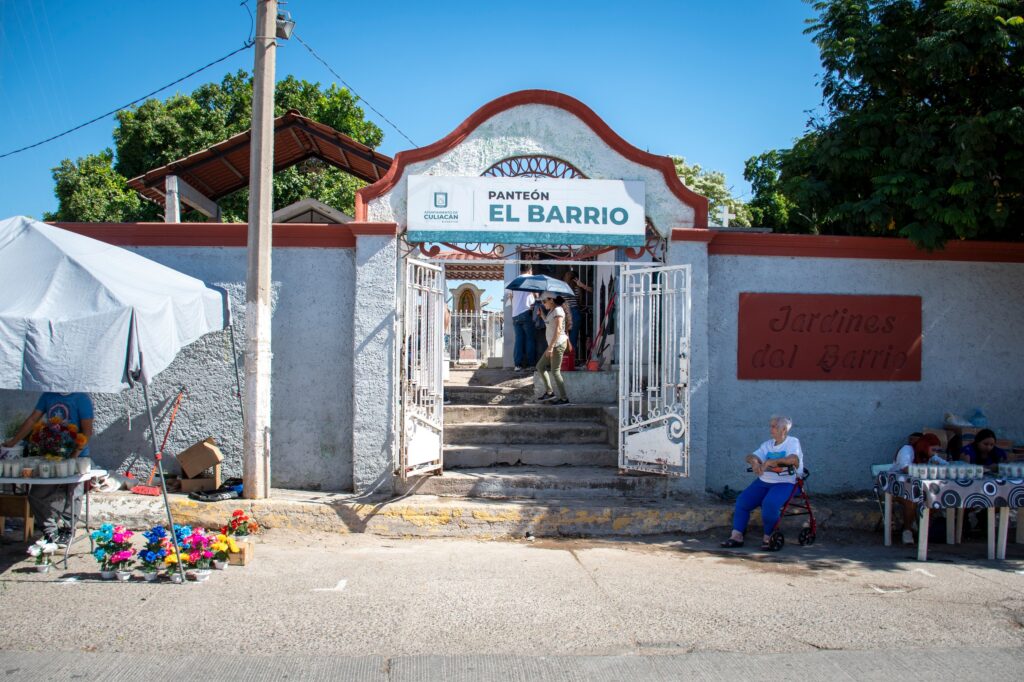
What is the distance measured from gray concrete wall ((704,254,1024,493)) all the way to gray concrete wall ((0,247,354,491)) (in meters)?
3.99

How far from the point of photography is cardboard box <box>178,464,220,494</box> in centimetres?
811

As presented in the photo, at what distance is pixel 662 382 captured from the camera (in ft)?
27.8

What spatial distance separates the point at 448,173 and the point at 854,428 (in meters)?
5.22

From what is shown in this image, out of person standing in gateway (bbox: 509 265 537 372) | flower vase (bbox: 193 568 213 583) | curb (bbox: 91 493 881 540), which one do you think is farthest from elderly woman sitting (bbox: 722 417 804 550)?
person standing in gateway (bbox: 509 265 537 372)

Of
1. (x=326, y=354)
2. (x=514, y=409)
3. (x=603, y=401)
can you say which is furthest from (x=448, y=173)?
(x=603, y=401)

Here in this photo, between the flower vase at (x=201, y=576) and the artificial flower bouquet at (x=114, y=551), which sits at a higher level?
the artificial flower bouquet at (x=114, y=551)

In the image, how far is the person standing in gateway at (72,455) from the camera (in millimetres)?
6656

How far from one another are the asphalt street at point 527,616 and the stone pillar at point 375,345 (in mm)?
1460

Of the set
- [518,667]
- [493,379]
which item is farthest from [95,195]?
[518,667]

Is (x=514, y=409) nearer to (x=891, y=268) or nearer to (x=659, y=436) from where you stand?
(x=659, y=436)

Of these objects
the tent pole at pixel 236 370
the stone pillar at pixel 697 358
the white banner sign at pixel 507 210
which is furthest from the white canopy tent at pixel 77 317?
the stone pillar at pixel 697 358

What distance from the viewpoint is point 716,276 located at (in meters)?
8.77

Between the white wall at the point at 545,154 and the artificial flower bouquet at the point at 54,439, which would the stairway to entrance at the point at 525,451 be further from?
the artificial flower bouquet at the point at 54,439

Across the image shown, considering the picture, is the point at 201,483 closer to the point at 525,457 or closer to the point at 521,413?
the point at 525,457
